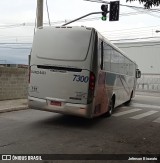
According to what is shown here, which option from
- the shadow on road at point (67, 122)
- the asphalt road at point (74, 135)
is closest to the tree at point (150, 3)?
the asphalt road at point (74, 135)

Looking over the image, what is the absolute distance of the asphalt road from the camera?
8023 millimetres

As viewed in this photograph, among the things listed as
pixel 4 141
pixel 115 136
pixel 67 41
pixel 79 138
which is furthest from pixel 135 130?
pixel 4 141

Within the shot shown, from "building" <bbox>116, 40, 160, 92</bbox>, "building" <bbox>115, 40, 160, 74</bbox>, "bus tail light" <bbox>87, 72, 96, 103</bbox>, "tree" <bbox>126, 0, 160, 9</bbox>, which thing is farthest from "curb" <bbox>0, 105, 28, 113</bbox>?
"building" <bbox>115, 40, 160, 74</bbox>

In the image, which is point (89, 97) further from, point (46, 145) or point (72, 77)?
point (46, 145)

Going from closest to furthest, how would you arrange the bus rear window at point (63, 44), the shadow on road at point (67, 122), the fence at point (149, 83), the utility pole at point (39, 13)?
the bus rear window at point (63, 44) < the shadow on road at point (67, 122) < the utility pole at point (39, 13) < the fence at point (149, 83)

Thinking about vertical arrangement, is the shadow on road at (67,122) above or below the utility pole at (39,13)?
below

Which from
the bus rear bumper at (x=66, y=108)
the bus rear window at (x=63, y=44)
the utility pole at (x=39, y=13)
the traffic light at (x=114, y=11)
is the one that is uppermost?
the traffic light at (x=114, y=11)

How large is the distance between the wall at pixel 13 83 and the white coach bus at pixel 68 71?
614cm

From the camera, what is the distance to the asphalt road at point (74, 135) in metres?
8.02

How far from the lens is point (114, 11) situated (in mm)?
21000

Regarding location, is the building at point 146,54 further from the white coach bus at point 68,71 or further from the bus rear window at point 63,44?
the bus rear window at point 63,44

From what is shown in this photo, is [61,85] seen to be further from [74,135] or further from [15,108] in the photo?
[15,108]

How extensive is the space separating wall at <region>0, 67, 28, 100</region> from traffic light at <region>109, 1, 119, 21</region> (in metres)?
6.44

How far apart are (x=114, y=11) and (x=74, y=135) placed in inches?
509
